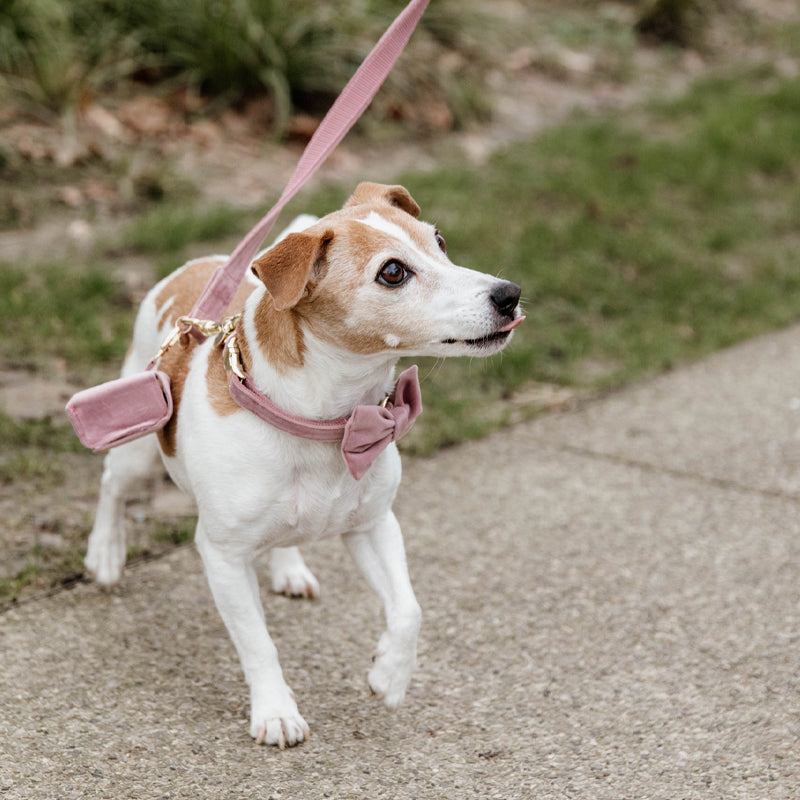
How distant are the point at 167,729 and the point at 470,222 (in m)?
4.45

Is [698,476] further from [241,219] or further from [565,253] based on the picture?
[241,219]

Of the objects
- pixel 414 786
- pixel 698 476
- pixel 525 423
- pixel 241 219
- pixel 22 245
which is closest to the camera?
pixel 414 786

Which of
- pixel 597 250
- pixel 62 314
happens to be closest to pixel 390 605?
pixel 62 314

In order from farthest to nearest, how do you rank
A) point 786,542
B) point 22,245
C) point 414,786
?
point 22,245
point 786,542
point 414,786

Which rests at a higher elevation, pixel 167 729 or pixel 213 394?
pixel 213 394

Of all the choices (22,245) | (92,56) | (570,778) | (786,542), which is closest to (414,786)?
(570,778)

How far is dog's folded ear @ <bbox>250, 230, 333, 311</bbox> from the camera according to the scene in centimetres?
263

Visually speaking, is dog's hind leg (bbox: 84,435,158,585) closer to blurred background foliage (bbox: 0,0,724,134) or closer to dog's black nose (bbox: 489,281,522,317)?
dog's black nose (bbox: 489,281,522,317)

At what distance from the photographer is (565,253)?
6895 mm

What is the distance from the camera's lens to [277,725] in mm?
2889

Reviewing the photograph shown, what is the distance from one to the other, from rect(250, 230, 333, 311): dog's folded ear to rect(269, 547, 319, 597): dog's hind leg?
1.21 m

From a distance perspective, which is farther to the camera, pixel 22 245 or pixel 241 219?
pixel 241 219

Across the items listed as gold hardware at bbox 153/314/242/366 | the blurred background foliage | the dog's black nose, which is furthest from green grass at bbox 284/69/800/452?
the dog's black nose

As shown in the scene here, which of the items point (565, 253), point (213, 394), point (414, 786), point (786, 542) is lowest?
point (565, 253)
